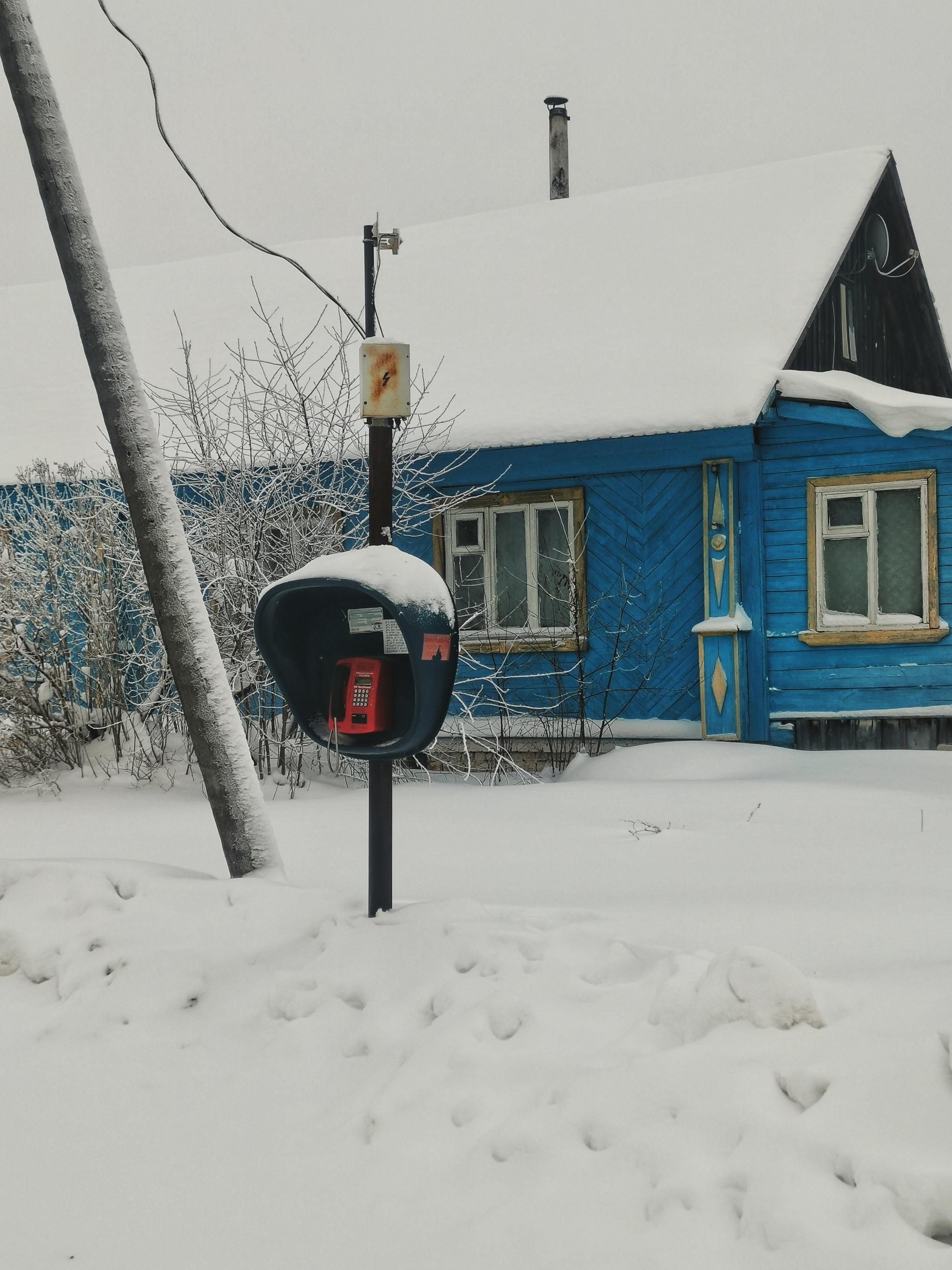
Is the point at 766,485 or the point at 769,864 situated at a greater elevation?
the point at 766,485

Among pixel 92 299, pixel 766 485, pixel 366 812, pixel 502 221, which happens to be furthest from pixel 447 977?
pixel 502 221

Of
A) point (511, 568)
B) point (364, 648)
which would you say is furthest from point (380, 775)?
point (511, 568)

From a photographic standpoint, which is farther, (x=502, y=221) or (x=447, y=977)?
(x=502, y=221)

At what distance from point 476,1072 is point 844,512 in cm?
920

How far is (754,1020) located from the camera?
3.29 meters

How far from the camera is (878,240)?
602 inches

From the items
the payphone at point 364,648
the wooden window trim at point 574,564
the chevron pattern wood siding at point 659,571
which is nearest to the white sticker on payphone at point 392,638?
the payphone at point 364,648

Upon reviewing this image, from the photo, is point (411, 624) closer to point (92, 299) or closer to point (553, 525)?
point (92, 299)

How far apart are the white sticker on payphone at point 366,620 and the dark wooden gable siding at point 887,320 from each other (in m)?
9.57

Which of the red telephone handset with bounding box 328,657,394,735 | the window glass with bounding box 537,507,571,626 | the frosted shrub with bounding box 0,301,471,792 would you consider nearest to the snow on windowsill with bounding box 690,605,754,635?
the window glass with bounding box 537,507,571,626

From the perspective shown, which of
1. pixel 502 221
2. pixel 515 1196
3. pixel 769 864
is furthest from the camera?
pixel 502 221

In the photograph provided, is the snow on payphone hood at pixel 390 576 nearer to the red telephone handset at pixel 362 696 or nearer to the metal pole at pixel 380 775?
the metal pole at pixel 380 775

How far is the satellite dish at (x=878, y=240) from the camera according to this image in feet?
49.9

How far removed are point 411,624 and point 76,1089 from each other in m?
1.82
